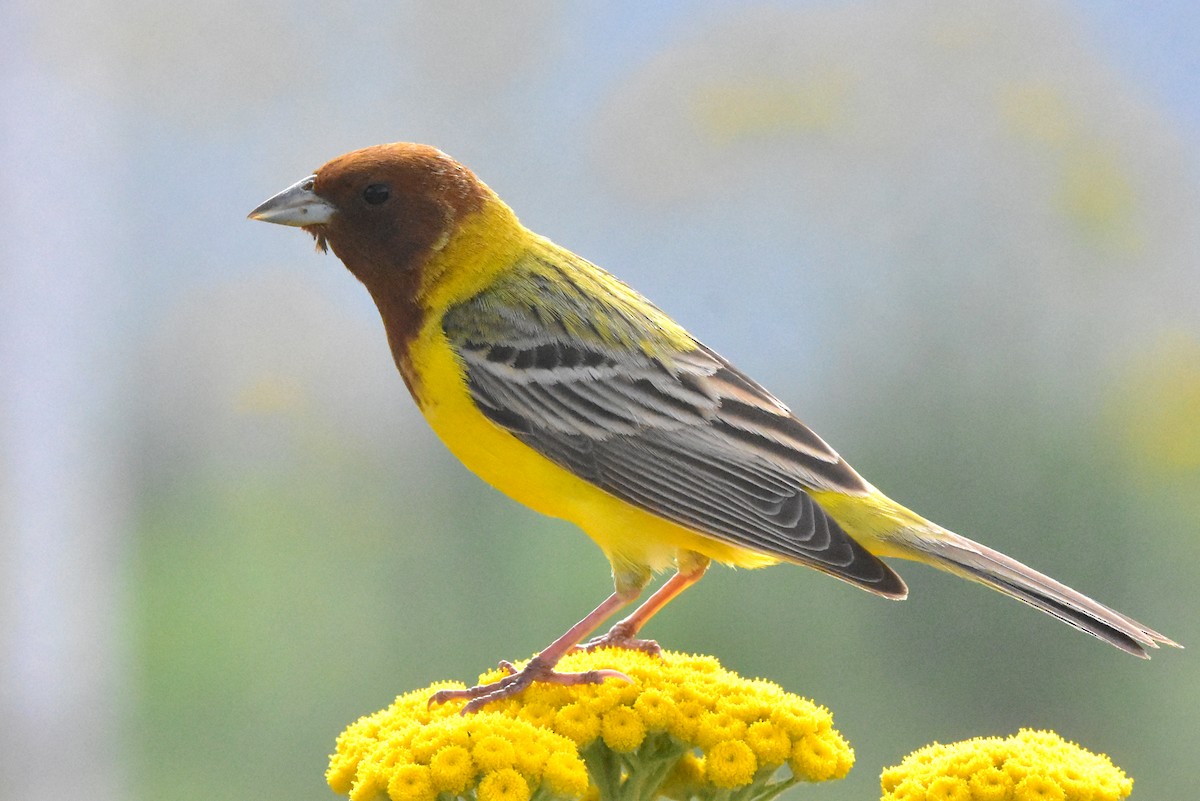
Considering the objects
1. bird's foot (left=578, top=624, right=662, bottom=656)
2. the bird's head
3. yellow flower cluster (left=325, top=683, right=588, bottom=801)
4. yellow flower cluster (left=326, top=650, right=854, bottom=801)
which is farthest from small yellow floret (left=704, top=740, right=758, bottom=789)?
the bird's head

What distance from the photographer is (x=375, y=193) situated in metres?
1.80

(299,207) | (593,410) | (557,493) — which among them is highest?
(299,207)

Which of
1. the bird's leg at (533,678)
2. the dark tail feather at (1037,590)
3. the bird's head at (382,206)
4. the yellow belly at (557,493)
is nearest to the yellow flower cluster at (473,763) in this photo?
the bird's leg at (533,678)

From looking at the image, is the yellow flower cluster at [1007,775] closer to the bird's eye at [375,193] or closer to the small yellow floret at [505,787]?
the small yellow floret at [505,787]

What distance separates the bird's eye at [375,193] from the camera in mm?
1799

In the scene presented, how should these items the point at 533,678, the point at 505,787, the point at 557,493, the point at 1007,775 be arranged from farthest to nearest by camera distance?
the point at 557,493 → the point at 533,678 → the point at 1007,775 → the point at 505,787

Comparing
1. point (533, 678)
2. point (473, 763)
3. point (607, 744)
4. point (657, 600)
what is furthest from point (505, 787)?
point (657, 600)

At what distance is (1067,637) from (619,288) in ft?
6.14

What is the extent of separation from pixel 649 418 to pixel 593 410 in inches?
3.0

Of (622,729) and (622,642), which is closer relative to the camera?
(622,729)

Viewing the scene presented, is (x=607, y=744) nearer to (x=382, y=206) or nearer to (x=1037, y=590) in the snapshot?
(x=1037, y=590)

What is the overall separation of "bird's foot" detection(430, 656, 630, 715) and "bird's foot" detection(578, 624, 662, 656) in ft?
0.70

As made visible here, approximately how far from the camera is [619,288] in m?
1.99

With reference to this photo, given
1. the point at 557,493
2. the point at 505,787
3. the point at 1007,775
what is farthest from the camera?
the point at 557,493
